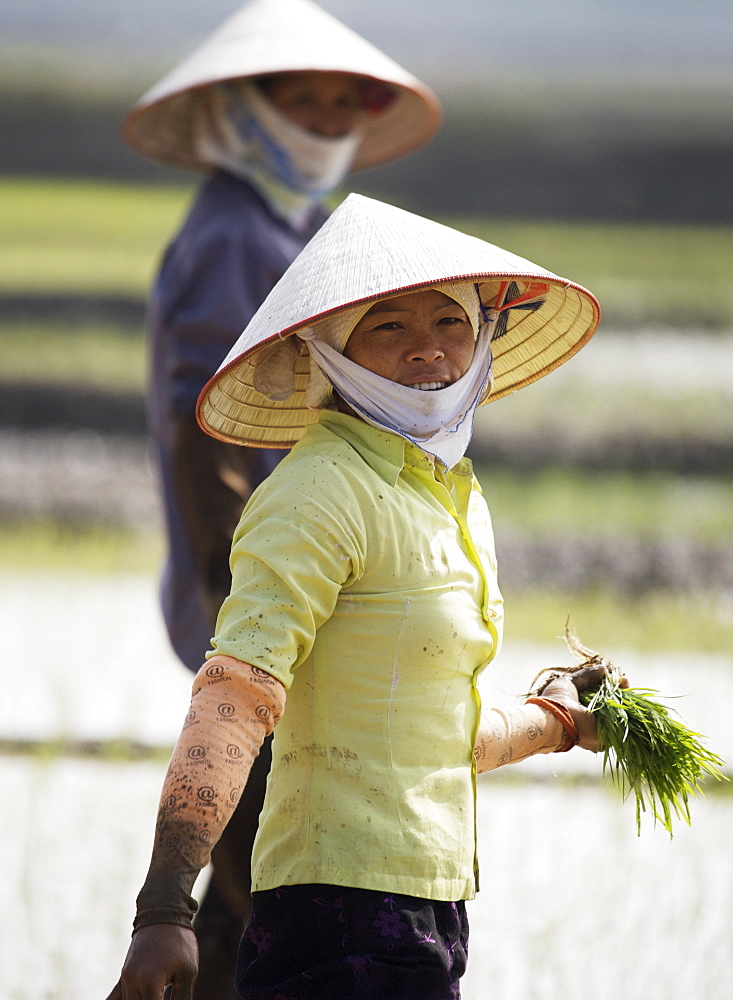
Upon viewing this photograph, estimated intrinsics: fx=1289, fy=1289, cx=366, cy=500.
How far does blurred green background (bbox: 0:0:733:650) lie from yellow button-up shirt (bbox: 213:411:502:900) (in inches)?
212

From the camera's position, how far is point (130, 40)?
7660 mm

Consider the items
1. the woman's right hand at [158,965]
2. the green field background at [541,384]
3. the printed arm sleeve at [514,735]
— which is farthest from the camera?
the green field background at [541,384]

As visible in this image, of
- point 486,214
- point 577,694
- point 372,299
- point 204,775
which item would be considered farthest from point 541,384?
point 204,775

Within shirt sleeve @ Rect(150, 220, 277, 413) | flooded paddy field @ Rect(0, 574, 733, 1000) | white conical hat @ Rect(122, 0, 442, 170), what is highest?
white conical hat @ Rect(122, 0, 442, 170)

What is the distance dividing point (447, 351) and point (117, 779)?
244cm

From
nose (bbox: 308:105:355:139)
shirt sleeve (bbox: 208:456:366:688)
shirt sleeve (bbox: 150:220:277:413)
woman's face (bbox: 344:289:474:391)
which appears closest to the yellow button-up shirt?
shirt sleeve (bbox: 208:456:366:688)

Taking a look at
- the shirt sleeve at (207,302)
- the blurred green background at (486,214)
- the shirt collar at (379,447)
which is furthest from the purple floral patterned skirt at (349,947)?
the blurred green background at (486,214)

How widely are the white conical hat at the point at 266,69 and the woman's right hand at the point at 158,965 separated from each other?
6.13 ft

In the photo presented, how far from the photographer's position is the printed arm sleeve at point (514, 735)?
65.9 inches

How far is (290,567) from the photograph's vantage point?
1409 mm

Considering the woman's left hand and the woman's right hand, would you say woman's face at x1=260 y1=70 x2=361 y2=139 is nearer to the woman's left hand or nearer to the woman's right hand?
the woman's left hand

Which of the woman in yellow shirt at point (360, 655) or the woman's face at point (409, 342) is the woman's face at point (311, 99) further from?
the woman's face at point (409, 342)

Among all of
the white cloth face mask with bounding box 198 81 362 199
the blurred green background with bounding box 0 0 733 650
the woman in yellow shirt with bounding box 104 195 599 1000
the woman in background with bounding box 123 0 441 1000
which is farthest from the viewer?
the blurred green background with bounding box 0 0 733 650

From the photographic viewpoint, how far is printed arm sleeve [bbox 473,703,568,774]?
65.9 inches
